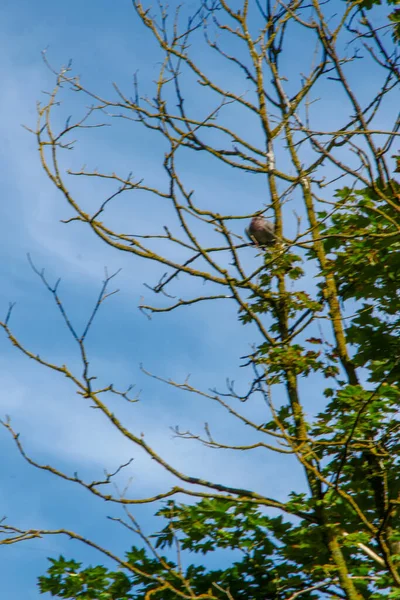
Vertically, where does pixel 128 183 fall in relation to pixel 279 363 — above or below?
above

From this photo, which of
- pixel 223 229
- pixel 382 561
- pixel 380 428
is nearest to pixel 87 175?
pixel 223 229

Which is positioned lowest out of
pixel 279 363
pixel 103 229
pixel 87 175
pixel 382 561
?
pixel 382 561

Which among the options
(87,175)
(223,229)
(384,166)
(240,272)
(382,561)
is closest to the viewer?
(384,166)

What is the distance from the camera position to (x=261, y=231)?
8750mm

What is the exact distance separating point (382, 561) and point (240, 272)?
310cm

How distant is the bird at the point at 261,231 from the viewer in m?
8.73

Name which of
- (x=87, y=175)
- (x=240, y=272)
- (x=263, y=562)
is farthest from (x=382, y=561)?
(x=87, y=175)

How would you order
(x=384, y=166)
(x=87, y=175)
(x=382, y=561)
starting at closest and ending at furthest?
(x=384, y=166) → (x=382, y=561) → (x=87, y=175)

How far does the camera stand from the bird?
8.73 meters

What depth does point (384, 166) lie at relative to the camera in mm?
6309

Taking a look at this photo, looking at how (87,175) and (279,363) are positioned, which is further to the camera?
(87,175)

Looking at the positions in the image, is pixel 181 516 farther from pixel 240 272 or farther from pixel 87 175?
pixel 87 175

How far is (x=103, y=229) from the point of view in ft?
26.8

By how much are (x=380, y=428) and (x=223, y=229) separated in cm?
248
